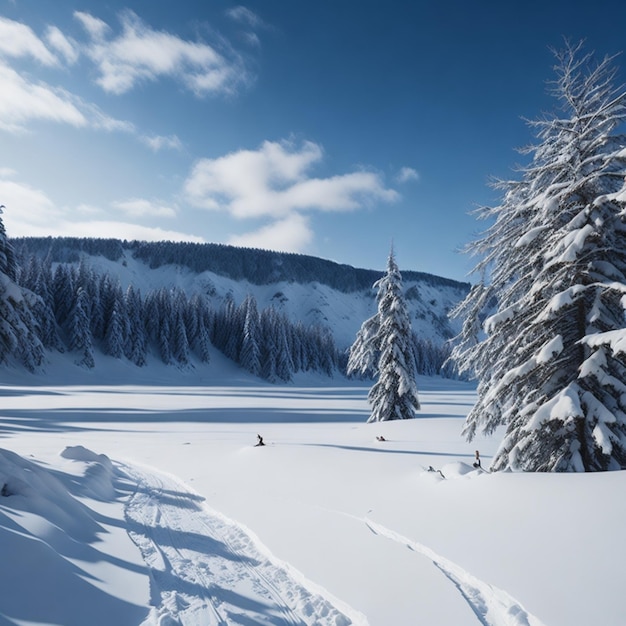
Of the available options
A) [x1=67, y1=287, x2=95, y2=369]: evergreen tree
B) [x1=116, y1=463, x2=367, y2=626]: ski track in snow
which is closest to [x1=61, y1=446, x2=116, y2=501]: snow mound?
[x1=116, y1=463, x2=367, y2=626]: ski track in snow

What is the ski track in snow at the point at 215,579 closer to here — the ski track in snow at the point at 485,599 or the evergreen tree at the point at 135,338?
the ski track in snow at the point at 485,599

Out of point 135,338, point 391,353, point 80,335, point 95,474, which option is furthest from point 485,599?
point 135,338

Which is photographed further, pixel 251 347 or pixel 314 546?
pixel 251 347

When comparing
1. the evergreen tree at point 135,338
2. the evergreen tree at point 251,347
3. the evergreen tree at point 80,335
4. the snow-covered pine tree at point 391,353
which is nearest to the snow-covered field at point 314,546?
the snow-covered pine tree at point 391,353

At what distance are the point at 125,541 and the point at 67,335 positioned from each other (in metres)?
64.3

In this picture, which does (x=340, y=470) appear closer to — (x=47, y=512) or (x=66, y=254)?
(x=47, y=512)

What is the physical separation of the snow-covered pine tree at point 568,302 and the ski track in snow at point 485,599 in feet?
9.30

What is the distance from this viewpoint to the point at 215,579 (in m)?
5.39

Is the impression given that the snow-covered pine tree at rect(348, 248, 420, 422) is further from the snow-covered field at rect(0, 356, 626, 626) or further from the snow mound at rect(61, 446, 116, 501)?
the snow mound at rect(61, 446, 116, 501)

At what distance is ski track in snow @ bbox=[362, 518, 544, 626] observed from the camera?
4.14m

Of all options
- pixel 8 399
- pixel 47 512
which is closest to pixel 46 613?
pixel 47 512

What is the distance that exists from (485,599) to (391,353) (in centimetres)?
1912

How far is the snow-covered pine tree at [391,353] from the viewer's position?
23281mm

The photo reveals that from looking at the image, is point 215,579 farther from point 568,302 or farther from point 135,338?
point 135,338
